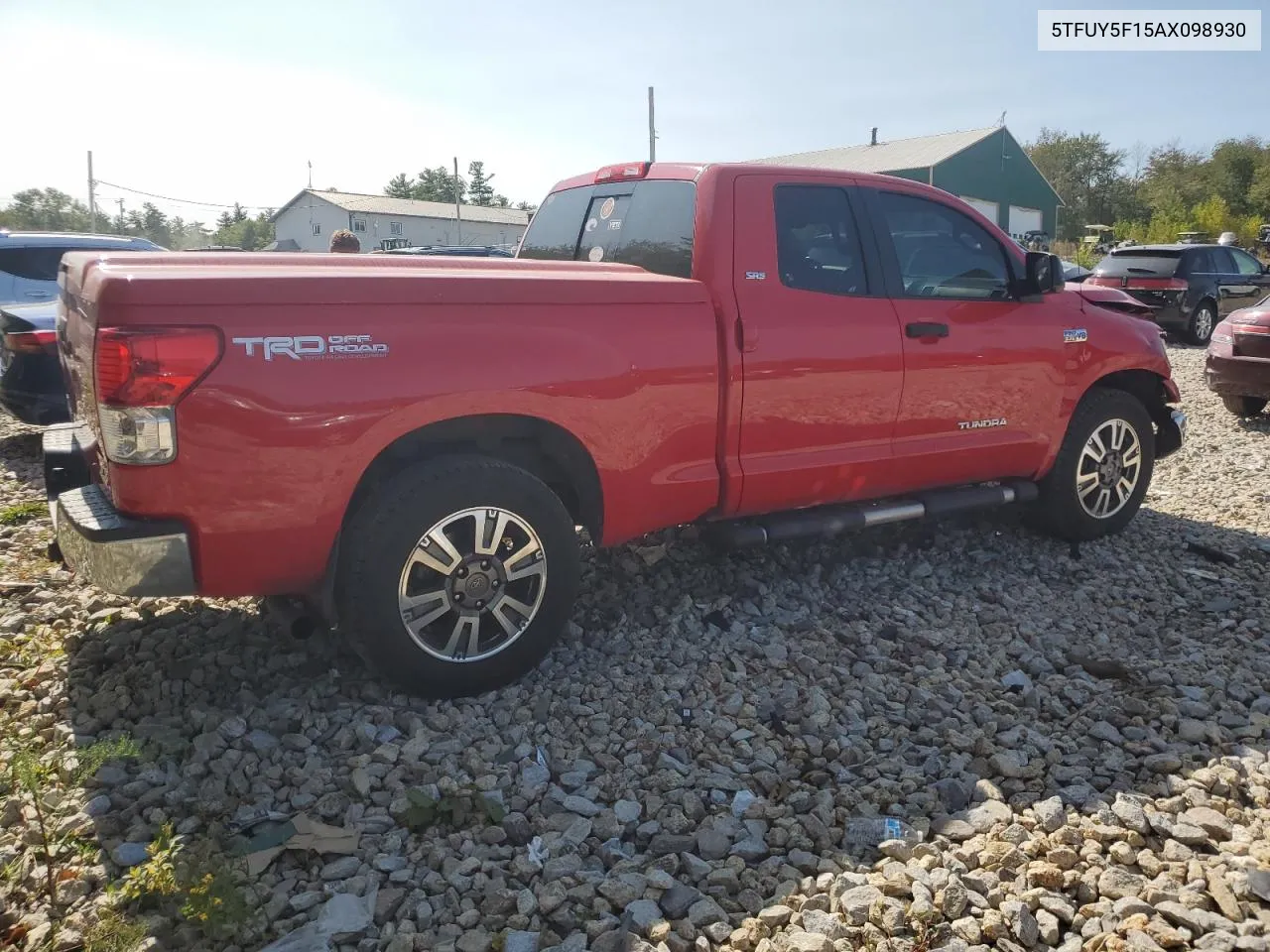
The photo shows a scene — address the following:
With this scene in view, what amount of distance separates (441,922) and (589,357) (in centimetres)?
199

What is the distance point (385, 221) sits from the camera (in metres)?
59.1

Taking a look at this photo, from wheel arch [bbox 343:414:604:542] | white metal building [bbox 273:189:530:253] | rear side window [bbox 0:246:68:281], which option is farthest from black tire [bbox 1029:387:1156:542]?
white metal building [bbox 273:189:530:253]

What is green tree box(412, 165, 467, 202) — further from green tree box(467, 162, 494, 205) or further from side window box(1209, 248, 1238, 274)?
side window box(1209, 248, 1238, 274)

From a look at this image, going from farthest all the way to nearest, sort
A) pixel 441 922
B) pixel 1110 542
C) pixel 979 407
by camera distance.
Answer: pixel 1110 542
pixel 979 407
pixel 441 922

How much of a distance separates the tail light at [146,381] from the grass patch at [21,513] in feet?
11.5

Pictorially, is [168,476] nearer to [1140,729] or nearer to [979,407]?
[1140,729]

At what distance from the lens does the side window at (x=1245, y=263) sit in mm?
16547

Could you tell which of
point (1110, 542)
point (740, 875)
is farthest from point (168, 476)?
point (1110, 542)

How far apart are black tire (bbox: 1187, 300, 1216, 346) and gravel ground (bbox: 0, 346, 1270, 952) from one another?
12.4m

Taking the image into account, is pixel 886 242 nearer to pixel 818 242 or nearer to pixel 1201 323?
pixel 818 242

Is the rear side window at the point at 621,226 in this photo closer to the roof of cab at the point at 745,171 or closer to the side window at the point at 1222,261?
the roof of cab at the point at 745,171

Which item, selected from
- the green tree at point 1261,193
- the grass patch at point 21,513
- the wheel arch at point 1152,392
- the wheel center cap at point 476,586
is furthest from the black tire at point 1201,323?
the green tree at point 1261,193

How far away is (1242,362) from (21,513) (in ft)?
33.5

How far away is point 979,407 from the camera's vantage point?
498 cm
